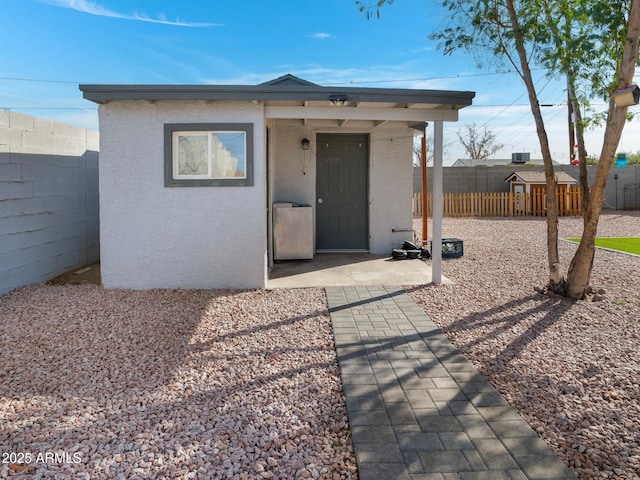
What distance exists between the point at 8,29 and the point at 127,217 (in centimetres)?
997

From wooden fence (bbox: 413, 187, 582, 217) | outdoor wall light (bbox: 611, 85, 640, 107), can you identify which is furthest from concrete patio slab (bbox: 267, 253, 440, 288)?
wooden fence (bbox: 413, 187, 582, 217)

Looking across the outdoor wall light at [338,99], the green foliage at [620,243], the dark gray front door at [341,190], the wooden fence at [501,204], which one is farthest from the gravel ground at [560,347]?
the wooden fence at [501,204]

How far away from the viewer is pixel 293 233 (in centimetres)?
847

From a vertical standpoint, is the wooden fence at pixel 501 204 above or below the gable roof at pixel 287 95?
below

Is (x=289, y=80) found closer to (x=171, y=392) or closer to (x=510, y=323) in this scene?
(x=510, y=323)

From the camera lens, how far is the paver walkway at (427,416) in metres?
2.37

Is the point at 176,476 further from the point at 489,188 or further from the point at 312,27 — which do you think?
the point at 489,188

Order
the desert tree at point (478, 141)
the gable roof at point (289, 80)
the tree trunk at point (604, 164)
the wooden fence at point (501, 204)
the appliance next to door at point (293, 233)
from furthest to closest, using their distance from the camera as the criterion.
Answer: the desert tree at point (478, 141) < the wooden fence at point (501, 204) < the gable roof at point (289, 80) < the appliance next to door at point (293, 233) < the tree trunk at point (604, 164)

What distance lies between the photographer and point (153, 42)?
16703mm

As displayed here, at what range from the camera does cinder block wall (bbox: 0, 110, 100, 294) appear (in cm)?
609

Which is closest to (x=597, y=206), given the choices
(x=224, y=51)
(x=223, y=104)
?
(x=223, y=104)

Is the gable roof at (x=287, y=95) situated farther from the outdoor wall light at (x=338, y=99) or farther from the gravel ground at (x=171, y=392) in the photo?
the gravel ground at (x=171, y=392)

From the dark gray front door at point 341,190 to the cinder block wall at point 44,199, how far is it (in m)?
4.11

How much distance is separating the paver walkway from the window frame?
268 centimetres
